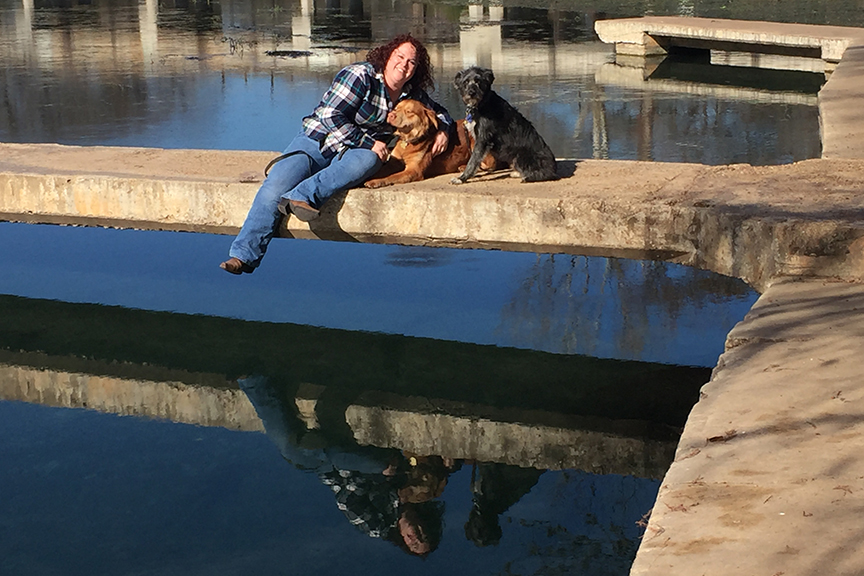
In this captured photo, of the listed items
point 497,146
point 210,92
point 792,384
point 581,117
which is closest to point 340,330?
point 497,146

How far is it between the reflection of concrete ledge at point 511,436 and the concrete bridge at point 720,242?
0.99 m

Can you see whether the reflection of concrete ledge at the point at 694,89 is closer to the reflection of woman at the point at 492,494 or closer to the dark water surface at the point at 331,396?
the dark water surface at the point at 331,396

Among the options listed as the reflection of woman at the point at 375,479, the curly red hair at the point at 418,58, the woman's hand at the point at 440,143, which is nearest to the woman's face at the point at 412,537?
the reflection of woman at the point at 375,479

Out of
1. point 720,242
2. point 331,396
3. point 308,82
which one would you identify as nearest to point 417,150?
point 331,396

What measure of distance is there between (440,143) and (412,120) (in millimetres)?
368

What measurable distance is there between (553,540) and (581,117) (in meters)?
9.19

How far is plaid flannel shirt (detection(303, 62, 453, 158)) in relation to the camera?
256 inches

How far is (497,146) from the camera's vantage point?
667cm

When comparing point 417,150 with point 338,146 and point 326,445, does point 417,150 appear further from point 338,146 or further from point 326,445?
point 326,445

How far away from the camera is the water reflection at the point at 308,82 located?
39.2 ft

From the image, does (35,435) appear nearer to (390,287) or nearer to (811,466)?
(390,287)

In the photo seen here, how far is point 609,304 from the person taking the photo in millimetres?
7531

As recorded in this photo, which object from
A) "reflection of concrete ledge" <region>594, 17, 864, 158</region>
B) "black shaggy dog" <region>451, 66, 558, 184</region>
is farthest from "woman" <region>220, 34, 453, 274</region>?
"reflection of concrete ledge" <region>594, 17, 864, 158</region>

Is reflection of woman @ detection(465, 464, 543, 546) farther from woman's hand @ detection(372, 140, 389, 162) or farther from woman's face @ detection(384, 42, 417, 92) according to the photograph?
woman's face @ detection(384, 42, 417, 92)
